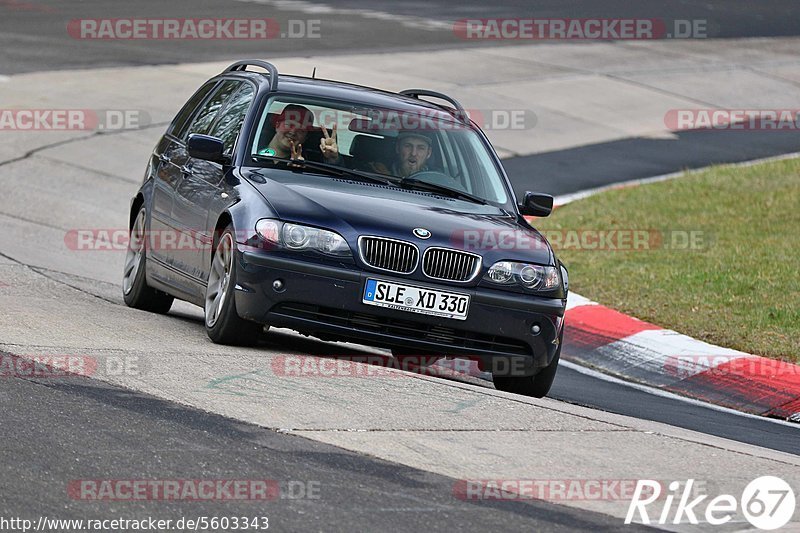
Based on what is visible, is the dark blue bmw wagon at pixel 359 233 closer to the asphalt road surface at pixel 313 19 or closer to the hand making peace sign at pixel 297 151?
the hand making peace sign at pixel 297 151

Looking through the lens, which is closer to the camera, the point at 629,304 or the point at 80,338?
the point at 80,338

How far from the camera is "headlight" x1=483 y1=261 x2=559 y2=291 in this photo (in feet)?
27.5

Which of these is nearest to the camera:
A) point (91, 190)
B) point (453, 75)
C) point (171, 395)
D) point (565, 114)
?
point (171, 395)

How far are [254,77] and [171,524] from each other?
5.11m

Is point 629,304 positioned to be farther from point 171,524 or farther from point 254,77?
point 171,524

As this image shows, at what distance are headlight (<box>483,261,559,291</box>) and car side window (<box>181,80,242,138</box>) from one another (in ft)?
8.74

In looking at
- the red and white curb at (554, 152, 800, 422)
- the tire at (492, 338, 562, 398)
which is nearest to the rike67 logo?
the tire at (492, 338, 562, 398)

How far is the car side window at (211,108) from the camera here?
1020 centimetres

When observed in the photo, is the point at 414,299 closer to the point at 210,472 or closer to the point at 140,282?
the point at 210,472

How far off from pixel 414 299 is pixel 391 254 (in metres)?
0.27

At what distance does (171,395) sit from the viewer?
7.13m

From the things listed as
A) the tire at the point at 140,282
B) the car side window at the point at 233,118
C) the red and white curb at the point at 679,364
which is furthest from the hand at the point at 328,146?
the red and white curb at the point at 679,364

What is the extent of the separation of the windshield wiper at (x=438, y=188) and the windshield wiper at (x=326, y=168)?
142 millimetres

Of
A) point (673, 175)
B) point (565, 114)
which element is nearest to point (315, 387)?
point (673, 175)
